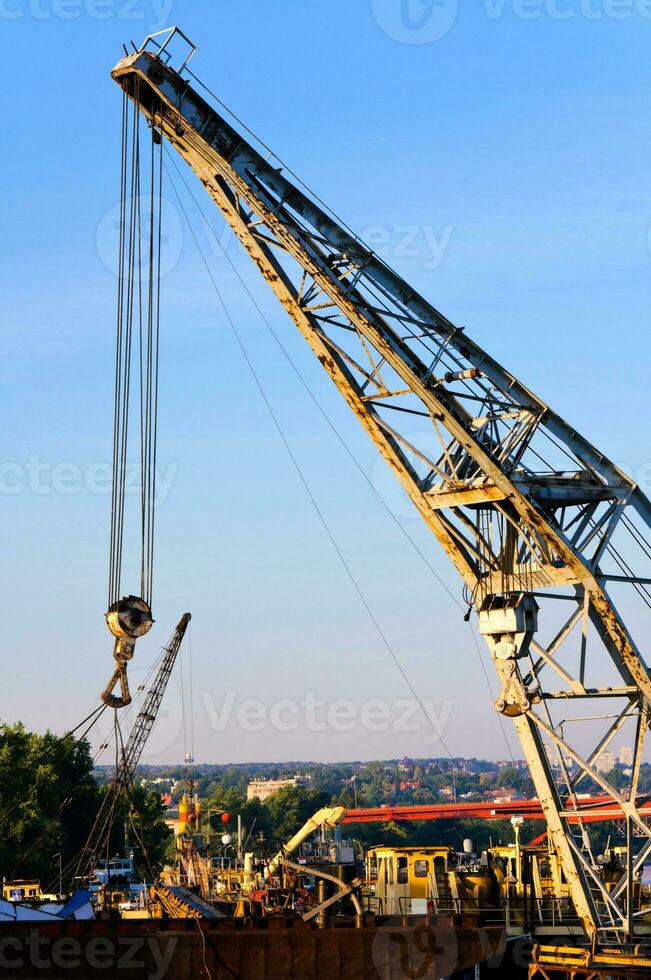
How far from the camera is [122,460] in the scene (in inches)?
1718

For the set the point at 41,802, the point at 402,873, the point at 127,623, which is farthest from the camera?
the point at 41,802

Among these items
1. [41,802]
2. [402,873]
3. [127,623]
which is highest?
[41,802]

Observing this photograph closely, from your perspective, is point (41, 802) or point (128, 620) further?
point (41, 802)

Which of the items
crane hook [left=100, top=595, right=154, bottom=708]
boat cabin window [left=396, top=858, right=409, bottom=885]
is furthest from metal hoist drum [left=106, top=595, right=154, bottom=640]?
boat cabin window [left=396, top=858, right=409, bottom=885]

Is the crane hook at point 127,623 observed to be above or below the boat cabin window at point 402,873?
above

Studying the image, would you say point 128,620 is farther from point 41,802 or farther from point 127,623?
point 41,802

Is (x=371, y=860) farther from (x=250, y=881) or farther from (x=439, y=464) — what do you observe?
(x=439, y=464)

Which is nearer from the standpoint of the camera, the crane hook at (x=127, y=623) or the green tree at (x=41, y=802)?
the crane hook at (x=127, y=623)

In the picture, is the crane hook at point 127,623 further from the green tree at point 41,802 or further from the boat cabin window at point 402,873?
the green tree at point 41,802

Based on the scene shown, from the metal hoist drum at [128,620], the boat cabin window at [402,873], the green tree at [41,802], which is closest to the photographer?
the metal hoist drum at [128,620]

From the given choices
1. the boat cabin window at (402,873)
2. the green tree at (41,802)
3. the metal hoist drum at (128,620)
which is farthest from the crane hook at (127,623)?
the green tree at (41,802)

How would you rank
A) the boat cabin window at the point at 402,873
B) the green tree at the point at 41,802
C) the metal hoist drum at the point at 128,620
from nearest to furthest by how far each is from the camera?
the metal hoist drum at the point at 128,620, the boat cabin window at the point at 402,873, the green tree at the point at 41,802

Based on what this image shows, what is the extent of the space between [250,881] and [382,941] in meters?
26.7

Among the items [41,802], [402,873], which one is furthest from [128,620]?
[41,802]
